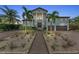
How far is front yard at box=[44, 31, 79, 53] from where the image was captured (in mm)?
3527

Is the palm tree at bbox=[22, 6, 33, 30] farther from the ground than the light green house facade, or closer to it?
farther from the ground

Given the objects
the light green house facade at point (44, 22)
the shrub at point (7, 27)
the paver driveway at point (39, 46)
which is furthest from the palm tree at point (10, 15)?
the paver driveway at point (39, 46)

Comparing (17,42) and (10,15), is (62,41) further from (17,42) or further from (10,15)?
(10,15)

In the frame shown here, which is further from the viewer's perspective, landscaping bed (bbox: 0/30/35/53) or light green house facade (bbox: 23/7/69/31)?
light green house facade (bbox: 23/7/69/31)

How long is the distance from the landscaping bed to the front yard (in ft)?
1.01

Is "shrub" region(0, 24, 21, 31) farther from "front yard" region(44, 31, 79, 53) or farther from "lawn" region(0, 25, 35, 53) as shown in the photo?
"front yard" region(44, 31, 79, 53)

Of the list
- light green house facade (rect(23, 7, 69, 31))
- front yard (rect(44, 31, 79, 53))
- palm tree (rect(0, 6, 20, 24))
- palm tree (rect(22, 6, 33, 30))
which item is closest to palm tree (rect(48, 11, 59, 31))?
light green house facade (rect(23, 7, 69, 31))

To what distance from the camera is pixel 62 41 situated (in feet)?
11.7

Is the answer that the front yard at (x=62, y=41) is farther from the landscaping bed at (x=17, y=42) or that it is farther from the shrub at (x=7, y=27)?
the shrub at (x=7, y=27)

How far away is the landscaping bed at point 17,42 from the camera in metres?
3.53
